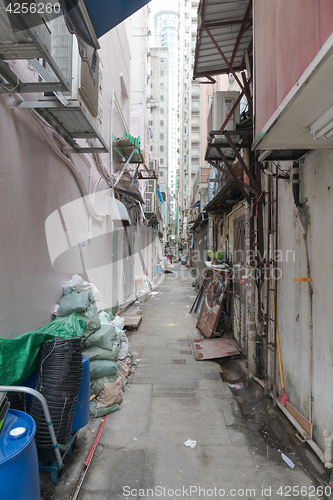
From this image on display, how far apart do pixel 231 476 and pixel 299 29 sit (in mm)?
4145

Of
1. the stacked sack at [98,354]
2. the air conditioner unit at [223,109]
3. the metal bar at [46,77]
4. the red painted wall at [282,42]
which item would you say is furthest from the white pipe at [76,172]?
the air conditioner unit at [223,109]

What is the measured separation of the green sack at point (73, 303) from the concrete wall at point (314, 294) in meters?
3.02

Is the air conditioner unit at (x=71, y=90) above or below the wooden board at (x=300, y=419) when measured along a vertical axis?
above

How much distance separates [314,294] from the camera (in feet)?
10.4

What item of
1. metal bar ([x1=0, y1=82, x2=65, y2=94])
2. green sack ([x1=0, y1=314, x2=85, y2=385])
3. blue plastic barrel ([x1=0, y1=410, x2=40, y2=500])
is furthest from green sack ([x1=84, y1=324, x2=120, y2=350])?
metal bar ([x1=0, y1=82, x2=65, y2=94])

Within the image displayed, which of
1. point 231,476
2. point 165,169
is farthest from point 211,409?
point 165,169

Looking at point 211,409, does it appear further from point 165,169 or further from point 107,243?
point 165,169

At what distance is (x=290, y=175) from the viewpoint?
12.3ft

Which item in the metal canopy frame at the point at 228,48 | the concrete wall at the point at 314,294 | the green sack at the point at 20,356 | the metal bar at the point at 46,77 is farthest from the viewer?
the metal canopy frame at the point at 228,48

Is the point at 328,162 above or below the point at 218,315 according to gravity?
above

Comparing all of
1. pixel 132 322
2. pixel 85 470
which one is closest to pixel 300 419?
pixel 85 470

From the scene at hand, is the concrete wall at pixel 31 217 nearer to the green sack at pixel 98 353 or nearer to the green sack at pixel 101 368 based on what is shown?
the green sack at pixel 98 353

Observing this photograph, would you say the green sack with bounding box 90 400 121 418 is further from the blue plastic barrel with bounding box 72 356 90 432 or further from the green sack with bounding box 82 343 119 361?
the blue plastic barrel with bounding box 72 356 90 432

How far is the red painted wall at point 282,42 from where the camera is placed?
1.81m
